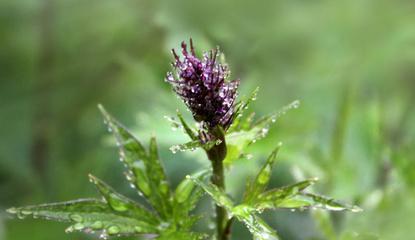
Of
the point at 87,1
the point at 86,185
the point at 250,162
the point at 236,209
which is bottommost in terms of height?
the point at 236,209

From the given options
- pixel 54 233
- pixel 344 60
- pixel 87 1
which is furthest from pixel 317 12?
pixel 54 233

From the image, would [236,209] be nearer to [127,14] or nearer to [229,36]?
[229,36]

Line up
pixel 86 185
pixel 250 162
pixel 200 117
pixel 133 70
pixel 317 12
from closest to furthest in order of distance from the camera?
pixel 200 117, pixel 250 162, pixel 86 185, pixel 133 70, pixel 317 12


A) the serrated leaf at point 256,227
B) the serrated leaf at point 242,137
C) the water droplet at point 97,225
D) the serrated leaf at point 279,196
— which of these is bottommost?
the serrated leaf at point 256,227

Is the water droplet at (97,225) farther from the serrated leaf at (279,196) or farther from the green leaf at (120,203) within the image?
the serrated leaf at (279,196)

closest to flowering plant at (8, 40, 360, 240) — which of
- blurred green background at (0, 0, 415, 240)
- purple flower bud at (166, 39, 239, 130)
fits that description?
purple flower bud at (166, 39, 239, 130)

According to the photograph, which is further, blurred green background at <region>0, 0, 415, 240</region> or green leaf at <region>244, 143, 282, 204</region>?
blurred green background at <region>0, 0, 415, 240</region>

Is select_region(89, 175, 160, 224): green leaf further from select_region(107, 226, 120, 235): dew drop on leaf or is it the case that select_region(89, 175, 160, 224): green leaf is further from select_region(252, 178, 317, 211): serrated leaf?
select_region(252, 178, 317, 211): serrated leaf

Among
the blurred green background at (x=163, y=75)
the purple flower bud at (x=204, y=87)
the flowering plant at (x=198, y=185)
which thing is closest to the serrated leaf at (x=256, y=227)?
the flowering plant at (x=198, y=185)
